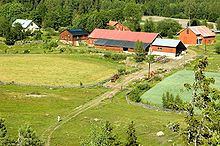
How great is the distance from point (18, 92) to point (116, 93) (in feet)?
42.5

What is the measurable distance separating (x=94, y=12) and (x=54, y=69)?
45823 millimetres

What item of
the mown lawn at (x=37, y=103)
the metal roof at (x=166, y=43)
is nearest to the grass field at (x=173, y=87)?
the mown lawn at (x=37, y=103)

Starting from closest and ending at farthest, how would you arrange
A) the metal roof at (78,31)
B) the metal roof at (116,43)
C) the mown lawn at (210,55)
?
the mown lawn at (210,55)
the metal roof at (116,43)
the metal roof at (78,31)

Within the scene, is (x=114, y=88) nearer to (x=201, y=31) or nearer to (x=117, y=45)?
(x=117, y=45)

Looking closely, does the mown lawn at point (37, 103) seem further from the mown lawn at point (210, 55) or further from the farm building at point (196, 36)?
the farm building at point (196, 36)

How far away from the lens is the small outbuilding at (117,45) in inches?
3264

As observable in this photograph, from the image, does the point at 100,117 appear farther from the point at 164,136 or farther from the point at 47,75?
the point at 47,75

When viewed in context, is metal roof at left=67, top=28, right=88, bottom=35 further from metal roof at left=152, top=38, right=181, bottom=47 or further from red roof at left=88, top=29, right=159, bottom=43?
metal roof at left=152, top=38, right=181, bottom=47

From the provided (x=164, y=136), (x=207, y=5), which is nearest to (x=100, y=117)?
(x=164, y=136)

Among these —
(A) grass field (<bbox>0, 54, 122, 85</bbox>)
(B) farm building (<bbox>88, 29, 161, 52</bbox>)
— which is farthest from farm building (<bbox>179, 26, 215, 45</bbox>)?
(A) grass field (<bbox>0, 54, 122, 85</bbox>)

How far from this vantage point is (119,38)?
8706 cm

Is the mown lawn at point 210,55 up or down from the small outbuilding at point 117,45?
down

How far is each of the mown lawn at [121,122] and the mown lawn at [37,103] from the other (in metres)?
2.45

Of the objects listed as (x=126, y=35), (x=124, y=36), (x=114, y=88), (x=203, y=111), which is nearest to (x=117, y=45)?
(x=124, y=36)
